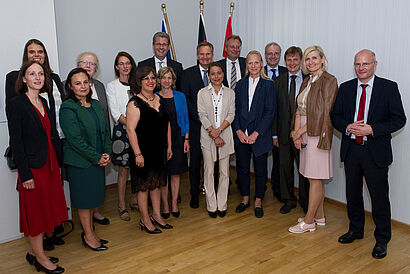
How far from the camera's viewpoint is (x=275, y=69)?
180 inches

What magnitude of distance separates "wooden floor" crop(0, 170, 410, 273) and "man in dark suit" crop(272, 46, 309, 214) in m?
0.28

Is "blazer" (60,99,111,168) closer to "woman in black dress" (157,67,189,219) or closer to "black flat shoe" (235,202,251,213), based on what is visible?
"woman in black dress" (157,67,189,219)

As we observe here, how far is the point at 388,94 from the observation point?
314 centimetres

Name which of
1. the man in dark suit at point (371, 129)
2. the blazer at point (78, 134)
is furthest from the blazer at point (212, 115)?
the blazer at point (78, 134)

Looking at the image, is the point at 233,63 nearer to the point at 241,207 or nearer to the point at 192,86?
the point at 192,86

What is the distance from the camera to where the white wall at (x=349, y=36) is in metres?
3.74

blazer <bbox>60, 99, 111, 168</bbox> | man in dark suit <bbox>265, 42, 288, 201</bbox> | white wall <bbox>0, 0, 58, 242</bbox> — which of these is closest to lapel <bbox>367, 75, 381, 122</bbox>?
man in dark suit <bbox>265, 42, 288, 201</bbox>

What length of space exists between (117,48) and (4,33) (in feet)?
6.08

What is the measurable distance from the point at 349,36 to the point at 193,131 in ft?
6.74

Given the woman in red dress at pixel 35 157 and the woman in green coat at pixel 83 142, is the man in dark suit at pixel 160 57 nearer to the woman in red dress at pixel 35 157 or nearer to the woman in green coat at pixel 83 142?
the woman in green coat at pixel 83 142

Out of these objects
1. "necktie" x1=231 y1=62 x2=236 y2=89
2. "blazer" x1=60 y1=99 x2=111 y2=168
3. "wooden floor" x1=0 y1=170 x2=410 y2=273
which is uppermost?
"necktie" x1=231 y1=62 x2=236 y2=89

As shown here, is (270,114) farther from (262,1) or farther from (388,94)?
(262,1)

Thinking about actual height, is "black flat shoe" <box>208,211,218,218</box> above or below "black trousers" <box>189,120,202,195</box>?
below

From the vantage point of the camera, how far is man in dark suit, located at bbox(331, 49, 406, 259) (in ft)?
10.3
